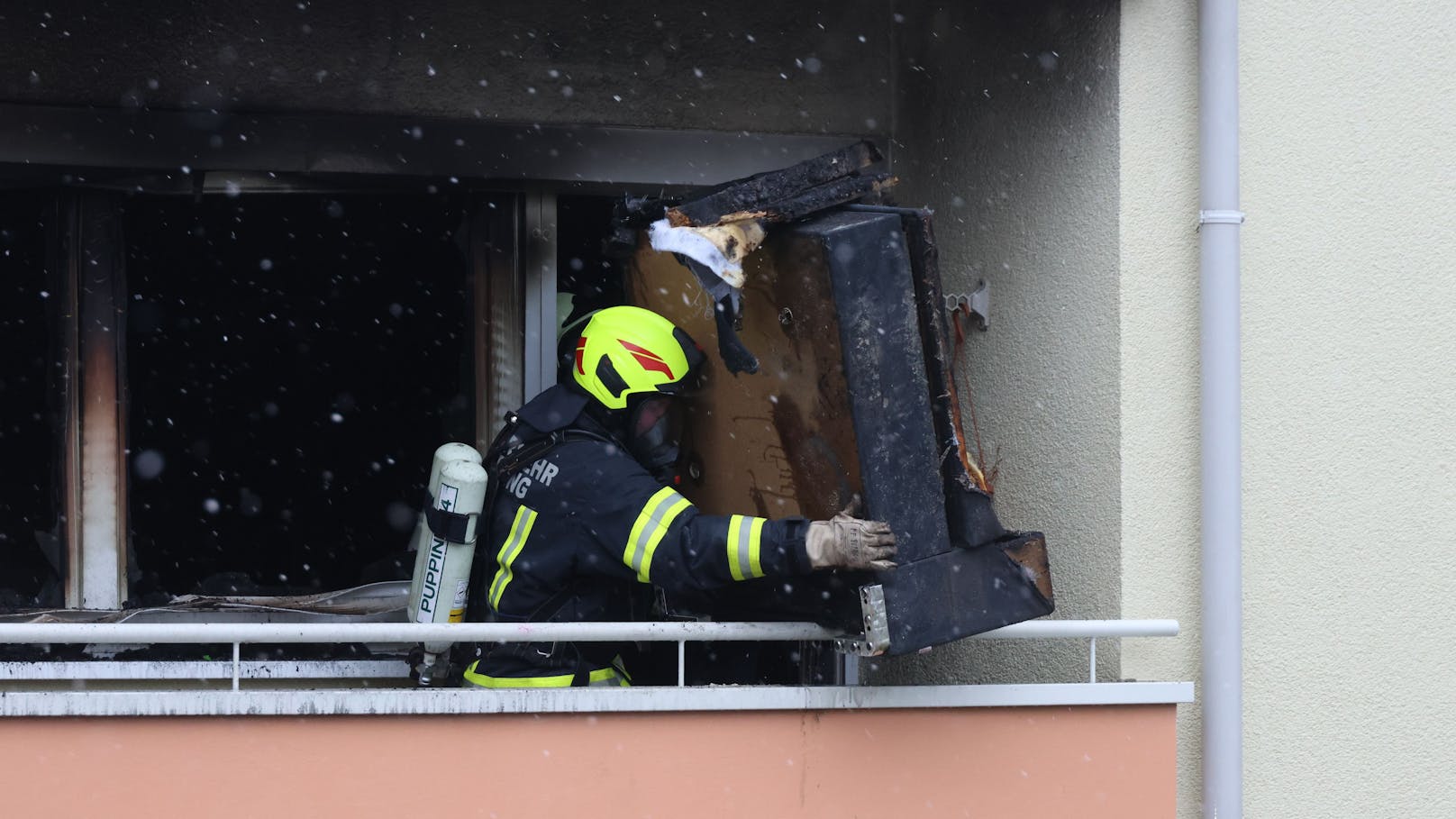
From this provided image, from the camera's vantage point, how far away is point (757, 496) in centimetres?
345

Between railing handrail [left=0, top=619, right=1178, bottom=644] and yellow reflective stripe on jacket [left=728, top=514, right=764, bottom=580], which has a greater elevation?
yellow reflective stripe on jacket [left=728, top=514, right=764, bottom=580]

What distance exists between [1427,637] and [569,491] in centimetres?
248

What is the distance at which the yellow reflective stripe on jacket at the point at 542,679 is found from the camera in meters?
3.50

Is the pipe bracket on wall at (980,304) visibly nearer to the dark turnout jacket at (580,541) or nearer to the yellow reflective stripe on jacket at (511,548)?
the dark turnout jacket at (580,541)

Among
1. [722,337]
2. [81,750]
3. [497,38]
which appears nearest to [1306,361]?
[722,337]

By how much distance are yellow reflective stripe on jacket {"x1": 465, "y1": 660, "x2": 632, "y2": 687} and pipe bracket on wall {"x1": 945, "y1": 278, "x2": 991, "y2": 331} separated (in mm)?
1549

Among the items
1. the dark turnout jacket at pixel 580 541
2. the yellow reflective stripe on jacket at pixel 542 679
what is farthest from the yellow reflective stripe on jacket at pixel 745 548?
the yellow reflective stripe on jacket at pixel 542 679

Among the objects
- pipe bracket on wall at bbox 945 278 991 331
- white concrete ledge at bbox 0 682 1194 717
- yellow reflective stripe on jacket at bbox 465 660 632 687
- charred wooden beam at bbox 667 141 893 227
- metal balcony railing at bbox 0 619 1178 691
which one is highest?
charred wooden beam at bbox 667 141 893 227

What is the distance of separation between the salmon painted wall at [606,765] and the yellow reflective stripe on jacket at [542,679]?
1.14 ft

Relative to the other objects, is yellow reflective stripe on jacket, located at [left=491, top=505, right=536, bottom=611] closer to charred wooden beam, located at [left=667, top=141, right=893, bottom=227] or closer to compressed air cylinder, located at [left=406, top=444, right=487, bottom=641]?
compressed air cylinder, located at [left=406, top=444, right=487, bottom=641]

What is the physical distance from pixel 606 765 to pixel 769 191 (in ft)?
4.61

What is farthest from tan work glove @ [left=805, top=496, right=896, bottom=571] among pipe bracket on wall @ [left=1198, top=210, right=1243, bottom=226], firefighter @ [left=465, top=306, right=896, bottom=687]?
pipe bracket on wall @ [left=1198, top=210, right=1243, bottom=226]

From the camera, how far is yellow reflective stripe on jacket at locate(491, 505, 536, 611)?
3.50 metres

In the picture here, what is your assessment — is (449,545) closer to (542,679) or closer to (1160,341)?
(542,679)
